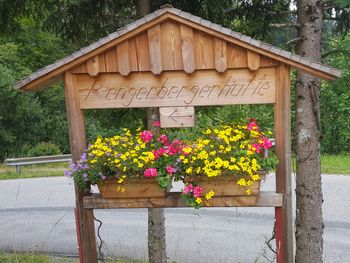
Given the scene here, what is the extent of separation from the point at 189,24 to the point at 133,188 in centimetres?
117

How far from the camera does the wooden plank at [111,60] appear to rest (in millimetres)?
3215

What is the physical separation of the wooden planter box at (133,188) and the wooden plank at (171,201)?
44 millimetres

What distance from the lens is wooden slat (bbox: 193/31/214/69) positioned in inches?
123

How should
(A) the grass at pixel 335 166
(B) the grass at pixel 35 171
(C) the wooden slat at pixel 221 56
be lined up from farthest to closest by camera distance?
(B) the grass at pixel 35 171
(A) the grass at pixel 335 166
(C) the wooden slat at pixel 221 56

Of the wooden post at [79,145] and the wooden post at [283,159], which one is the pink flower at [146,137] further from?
the wooden post at [283,159]

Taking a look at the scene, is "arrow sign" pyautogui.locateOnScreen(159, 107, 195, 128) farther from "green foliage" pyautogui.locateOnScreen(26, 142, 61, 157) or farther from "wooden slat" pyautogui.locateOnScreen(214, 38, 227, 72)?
"green foliage" pyautogui.locateOnScreen(26, 142, 61, 157)

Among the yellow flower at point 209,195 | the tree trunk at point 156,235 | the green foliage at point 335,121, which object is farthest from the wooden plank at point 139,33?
the green foliage at point 335,121

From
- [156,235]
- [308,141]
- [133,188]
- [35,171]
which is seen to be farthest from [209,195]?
[35,171]

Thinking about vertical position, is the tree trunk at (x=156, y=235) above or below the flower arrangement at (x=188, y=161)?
below

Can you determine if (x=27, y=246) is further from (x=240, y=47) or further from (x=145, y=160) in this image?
(x=240, y=47)

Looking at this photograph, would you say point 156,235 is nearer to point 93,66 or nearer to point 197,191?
point 197,191

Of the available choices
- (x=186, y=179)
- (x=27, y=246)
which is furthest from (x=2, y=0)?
(x=27, y=246)

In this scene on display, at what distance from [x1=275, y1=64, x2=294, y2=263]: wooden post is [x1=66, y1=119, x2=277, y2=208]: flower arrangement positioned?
0.33 feet

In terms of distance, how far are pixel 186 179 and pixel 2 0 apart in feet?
10.2
